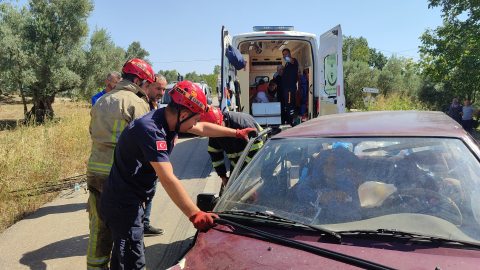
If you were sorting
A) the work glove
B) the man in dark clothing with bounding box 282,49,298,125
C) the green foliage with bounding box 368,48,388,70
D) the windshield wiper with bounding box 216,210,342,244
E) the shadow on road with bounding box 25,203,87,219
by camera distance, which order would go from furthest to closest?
the green foliage with bounding box 368,48,388,70, the man in dark clothing with bounding box 282,49,298,125, the shadow on road with bounding box 25,203,87,219, the work glove, the windshield wiper with bounding box 216,210,342,244

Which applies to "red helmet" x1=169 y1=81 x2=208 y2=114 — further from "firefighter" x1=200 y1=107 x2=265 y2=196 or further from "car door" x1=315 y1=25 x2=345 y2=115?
"car door" x1=315 y1=25 x2=345 y2=115

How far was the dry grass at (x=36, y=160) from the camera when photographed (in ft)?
16.3

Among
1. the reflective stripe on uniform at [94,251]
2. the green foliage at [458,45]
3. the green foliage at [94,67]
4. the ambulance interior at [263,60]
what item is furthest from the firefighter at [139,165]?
the green foliage at [94,67]

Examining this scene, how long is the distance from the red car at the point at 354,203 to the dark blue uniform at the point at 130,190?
18.7 inches

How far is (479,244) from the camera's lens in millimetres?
1685

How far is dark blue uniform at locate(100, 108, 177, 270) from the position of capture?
94.5 inches

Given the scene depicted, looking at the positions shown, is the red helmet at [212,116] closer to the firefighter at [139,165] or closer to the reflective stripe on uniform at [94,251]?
the firefighter at [139,165]

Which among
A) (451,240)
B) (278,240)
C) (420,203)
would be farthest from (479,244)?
(278,240)

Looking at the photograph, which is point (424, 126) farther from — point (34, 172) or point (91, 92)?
point (91, 92)

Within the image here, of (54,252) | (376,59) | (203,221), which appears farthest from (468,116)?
(376,59)

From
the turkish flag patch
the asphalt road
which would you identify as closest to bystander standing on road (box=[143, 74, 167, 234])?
the asphalt road

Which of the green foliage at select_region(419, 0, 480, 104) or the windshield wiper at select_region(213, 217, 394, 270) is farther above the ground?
the green foliage at select_region(419, 0, 480, 104)

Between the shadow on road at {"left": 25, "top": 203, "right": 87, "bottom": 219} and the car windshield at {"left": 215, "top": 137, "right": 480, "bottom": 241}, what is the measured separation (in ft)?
11.7

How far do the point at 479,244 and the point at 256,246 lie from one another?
1.09 metres
